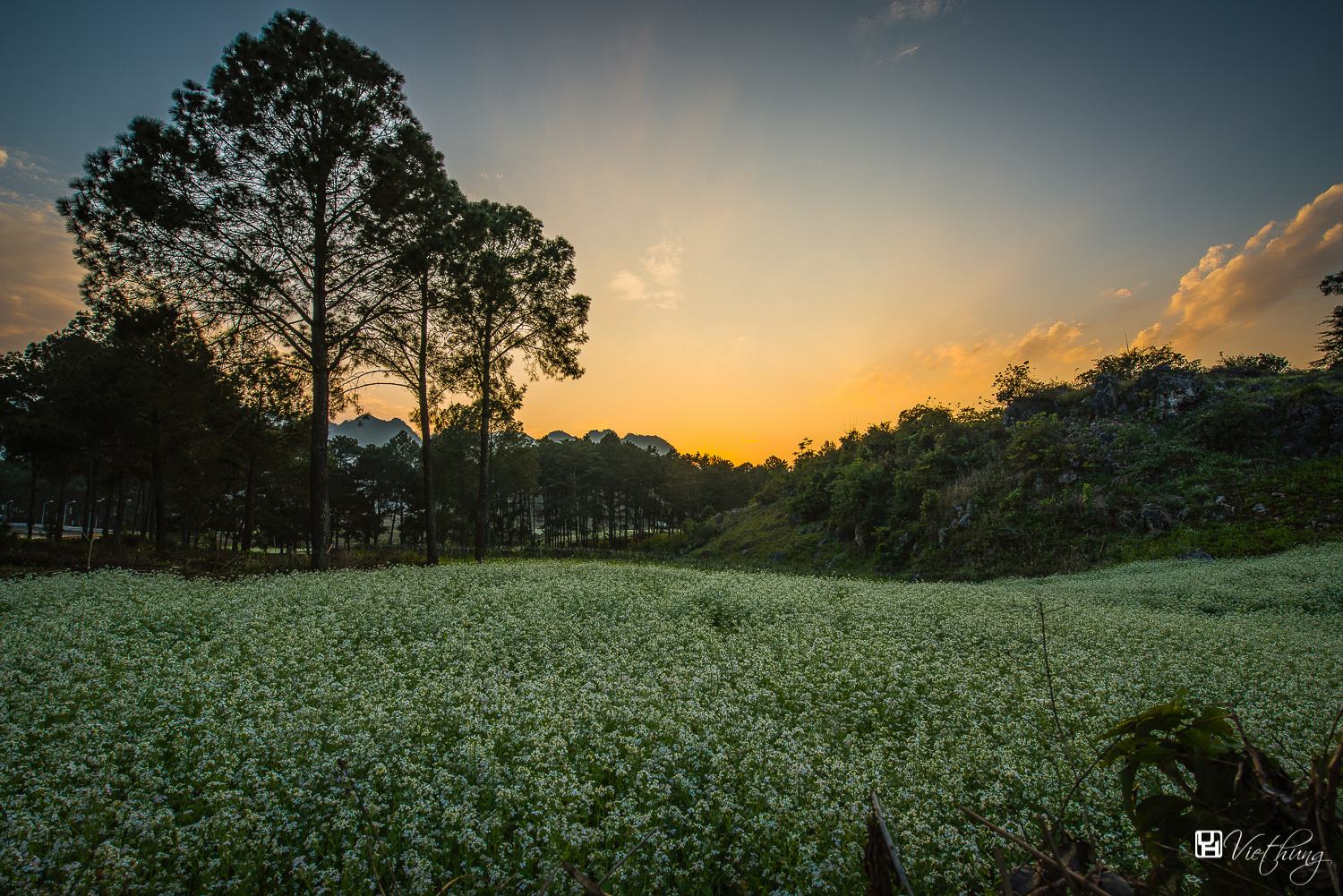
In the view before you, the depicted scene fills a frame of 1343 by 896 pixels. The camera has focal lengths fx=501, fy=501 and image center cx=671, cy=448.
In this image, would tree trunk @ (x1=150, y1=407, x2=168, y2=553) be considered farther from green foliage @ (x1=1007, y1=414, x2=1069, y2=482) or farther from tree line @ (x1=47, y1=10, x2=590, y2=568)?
green foliage @ (x1=1007, y1=414, x2=1069, y2=482)

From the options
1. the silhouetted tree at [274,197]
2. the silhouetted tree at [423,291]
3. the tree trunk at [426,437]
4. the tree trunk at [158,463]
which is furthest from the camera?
the tree trunk at [158,463]

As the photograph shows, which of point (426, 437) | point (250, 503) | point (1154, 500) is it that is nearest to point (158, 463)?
point (250, 503)

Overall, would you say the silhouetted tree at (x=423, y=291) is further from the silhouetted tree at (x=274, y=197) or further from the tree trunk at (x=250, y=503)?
the tree trunk at (x=250, y=503)

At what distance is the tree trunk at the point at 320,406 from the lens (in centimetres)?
1568

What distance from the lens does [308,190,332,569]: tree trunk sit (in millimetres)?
15680

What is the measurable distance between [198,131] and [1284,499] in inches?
1490

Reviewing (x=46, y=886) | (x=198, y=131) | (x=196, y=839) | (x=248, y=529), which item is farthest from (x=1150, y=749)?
(x=248, y=529)

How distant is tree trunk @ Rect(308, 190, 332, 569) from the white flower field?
20.2ft

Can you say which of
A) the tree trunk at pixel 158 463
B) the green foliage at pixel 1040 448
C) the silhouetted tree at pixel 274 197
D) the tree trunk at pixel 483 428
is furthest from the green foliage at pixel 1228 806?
the tree trunk at pixel 158 463

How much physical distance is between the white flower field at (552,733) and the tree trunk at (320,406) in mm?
6142

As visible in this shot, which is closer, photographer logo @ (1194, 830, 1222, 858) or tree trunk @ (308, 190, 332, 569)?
photographer logo @ (1194, 830, 1222, 858)

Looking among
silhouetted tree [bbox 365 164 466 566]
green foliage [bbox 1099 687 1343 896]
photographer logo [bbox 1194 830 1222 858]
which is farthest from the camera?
silhouetted tree [bbox 365 164 466 566]

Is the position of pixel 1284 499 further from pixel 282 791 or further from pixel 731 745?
pixel 282 791

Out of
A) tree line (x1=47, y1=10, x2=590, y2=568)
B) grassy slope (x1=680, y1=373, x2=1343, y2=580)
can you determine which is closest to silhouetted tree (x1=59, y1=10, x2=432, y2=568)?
tree line (x1=47, y1=10, x2=590, y2=568)
